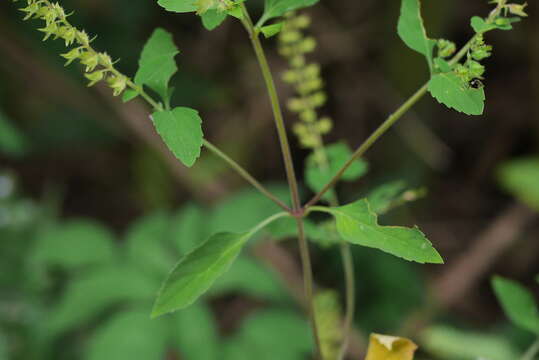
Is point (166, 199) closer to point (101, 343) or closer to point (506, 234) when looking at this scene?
point (101, 343)

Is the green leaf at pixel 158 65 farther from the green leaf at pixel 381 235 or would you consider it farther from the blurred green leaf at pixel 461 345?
the blurred green leaf at pixel 461 345

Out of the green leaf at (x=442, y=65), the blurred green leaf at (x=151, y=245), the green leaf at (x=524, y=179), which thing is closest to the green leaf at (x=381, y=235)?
the green leaf at (x=442, y=65)

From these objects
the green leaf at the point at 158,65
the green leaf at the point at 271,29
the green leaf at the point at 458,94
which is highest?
the green leaf at the point at 271,29

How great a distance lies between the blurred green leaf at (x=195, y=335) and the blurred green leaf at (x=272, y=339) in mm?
64

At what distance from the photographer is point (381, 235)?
68cm

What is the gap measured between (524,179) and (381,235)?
6.09ft

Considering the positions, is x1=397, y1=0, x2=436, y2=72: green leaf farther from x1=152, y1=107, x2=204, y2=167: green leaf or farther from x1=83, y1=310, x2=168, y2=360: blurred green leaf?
x1=83, y1=310, x2=168, y2=360: blurred green leaf

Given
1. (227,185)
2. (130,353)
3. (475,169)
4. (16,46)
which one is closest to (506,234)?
(475,169)

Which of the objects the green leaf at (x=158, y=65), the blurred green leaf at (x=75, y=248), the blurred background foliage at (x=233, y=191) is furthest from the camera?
the blurred green leaf at (x=75, y=248)

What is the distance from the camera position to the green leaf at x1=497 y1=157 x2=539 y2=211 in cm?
→ 231

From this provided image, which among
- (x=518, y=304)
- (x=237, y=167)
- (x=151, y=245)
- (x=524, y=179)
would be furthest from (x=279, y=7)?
(x=524, y=179)

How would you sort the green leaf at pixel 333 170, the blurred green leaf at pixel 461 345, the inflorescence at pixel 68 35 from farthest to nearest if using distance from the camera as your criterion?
1. the blurred green leaf at pixel 461 345
2. the green leaf at pixel 333 170
3. the inflorescence at pixel 68 35

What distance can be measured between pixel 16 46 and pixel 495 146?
2.22 metres

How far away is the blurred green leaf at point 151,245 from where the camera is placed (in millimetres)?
2018
